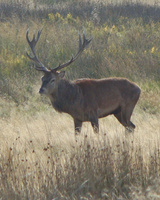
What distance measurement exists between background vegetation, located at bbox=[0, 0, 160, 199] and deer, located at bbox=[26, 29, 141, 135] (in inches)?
12.6

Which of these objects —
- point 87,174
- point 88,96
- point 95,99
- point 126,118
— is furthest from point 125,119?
point 87,174

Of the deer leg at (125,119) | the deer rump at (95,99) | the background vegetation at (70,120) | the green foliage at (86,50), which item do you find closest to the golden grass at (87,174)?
the background vegetation at (70,120)

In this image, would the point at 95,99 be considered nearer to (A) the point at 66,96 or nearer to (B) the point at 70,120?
(A) the point at 66,96

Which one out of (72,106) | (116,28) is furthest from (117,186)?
(116,28)

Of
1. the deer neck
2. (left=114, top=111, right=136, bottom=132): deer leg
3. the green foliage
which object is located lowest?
the green foliage

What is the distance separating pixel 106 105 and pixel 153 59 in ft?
16.9

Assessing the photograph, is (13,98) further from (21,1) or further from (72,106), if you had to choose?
(21,1)

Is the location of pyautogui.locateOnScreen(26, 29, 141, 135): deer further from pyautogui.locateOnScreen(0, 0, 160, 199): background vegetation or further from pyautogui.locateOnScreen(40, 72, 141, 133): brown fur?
pyautogui.locateOnScreen(0, 0, 160, 199): background vegetation

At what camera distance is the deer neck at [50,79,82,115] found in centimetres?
743

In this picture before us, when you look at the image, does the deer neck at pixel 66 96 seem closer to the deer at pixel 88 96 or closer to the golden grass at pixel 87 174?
the deer at pixel 88 96

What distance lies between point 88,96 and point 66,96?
0.39 m

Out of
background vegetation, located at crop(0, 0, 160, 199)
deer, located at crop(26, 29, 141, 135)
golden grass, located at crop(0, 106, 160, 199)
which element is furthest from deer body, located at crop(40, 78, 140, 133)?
golden grass, located at crop(0, 106, 160, 199)

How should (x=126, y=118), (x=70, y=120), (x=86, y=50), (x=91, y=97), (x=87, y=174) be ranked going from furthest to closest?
(x=86, y=50) → (x=70, y=120) → (x=126, y=118) → (x=91, y=97) → (x=87, y=174)

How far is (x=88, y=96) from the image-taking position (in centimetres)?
746
